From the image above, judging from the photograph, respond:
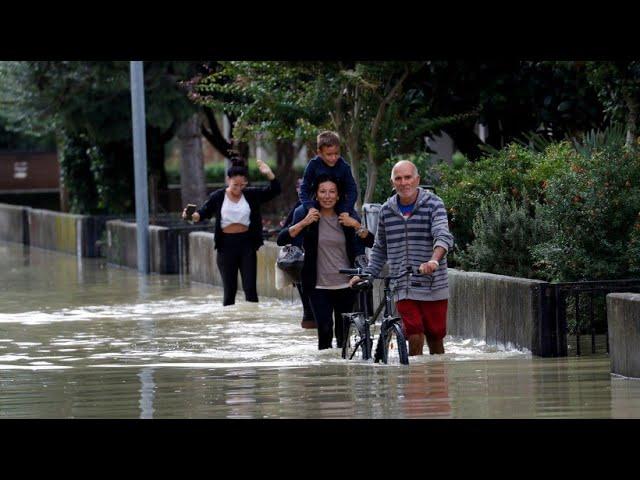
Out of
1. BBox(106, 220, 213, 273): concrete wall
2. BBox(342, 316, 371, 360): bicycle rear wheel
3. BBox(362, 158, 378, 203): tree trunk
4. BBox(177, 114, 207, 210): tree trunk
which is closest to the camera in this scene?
BBox(342, 316, 371, 360): bicycle rear wheel

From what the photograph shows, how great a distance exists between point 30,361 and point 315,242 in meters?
2.60

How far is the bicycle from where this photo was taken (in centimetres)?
1220

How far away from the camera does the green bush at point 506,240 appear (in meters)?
15.3

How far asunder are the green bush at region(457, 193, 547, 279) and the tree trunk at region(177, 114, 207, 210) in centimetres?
1751

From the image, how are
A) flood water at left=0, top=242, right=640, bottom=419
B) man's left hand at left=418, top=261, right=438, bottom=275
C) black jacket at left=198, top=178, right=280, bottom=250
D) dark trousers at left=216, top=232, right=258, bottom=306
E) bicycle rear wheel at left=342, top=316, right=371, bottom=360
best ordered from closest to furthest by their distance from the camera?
flood water at left=0, top=242, right=640, bottom=419 < man's left hand at left=418, top=261, right=438, bottom=275 < bicycle rear wheel at left=342, top=316, right=371, bottom=360 < black jacket at left=198, top=178, right=280, bottom=250 < dark trousers at left=216, top=232, right=258, bottom=306

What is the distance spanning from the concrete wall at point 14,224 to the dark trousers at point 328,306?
2264 cm

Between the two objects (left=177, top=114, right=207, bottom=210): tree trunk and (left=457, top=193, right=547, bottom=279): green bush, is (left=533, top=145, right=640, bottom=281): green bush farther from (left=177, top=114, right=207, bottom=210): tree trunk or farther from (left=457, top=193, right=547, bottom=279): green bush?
(left=177, top=114, right=207, bottom=210): tree trunk

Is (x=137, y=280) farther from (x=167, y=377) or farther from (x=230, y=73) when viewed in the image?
(x=167, y=377)

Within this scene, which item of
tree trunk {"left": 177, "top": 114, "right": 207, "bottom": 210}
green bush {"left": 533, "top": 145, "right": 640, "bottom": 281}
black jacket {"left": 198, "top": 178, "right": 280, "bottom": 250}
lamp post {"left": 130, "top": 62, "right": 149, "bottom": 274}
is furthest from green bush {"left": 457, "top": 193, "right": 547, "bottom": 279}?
tree trunk {"left": 177, "top": 114, "right": 207, "bottom": 210}

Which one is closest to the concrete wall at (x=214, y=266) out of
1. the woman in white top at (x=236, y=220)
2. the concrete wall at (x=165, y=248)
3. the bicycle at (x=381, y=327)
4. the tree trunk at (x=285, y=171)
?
the concrete wall at (x=165, y=248)

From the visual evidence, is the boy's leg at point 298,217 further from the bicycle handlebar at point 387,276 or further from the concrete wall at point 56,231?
the concrete wall at point 56,231

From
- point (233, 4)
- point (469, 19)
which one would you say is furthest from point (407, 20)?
point (233, 4)

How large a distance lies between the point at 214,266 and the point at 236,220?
191 inches

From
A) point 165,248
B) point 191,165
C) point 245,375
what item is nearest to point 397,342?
point 245,375
